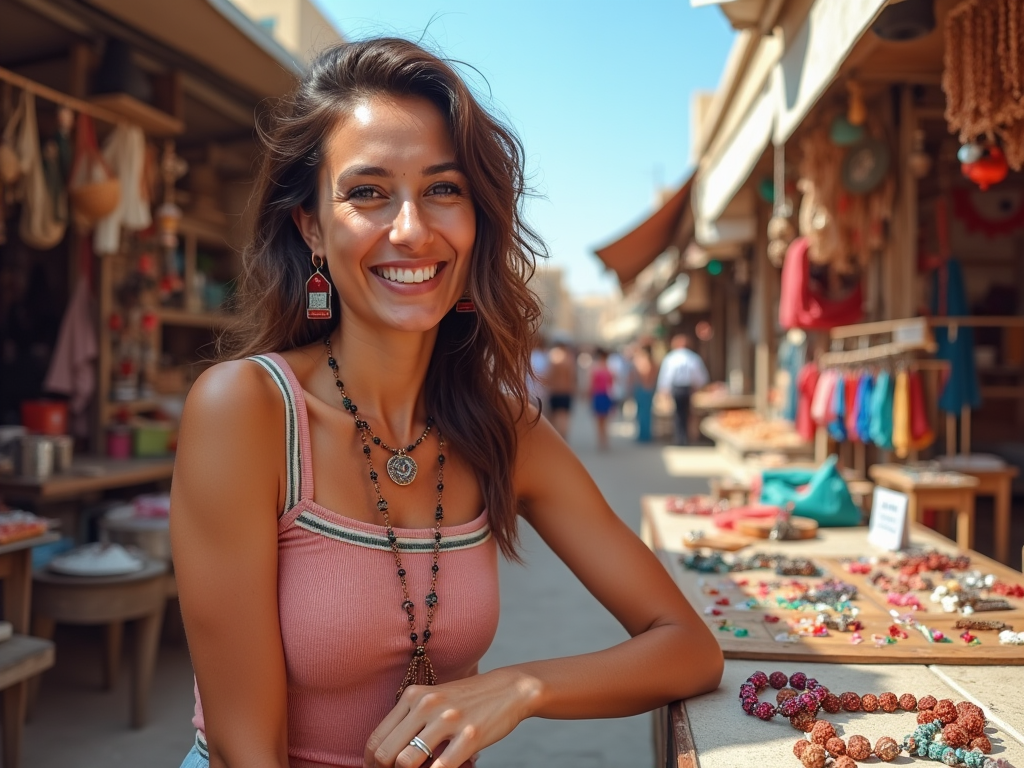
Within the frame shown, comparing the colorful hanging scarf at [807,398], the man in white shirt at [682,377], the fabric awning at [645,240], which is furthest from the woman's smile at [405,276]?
the man in white shirt at [682,377]

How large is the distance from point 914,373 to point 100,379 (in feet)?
15.7

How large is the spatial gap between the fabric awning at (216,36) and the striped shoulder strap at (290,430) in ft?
10.1

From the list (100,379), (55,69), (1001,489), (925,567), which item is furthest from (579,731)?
(55,69)

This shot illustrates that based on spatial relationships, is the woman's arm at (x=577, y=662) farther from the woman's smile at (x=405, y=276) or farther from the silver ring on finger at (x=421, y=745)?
the woman's smile at (x=405, y=276)

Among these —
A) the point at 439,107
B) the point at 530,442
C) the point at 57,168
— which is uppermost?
the point at 57,168

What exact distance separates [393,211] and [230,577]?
2.39 ft

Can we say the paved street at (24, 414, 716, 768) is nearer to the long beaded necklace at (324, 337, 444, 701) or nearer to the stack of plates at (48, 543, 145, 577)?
the stack of plates at (48, 543, 145, 577)

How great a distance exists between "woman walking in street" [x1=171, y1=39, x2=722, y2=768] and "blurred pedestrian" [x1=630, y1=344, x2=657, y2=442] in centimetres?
1271

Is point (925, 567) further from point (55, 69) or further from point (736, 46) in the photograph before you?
point (55, 69)

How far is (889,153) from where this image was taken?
5.00 m

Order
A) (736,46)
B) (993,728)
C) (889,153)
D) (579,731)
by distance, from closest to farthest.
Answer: (993,728) < (579,731) < (889,153) < (736,46)

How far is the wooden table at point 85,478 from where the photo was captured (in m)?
4.05

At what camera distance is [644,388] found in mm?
14891

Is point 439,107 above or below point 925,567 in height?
above
